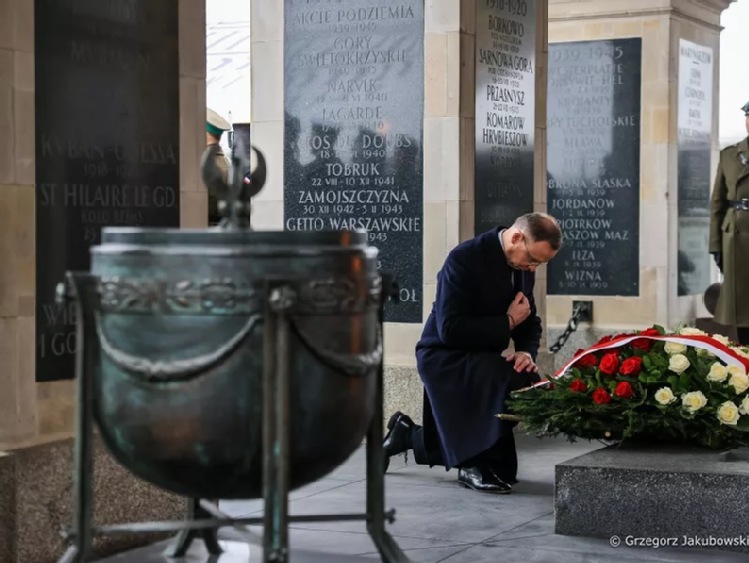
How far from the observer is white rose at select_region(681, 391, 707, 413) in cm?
612

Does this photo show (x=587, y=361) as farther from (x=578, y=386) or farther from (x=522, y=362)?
(x=522, y=362)

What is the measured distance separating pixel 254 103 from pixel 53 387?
4.01 meters

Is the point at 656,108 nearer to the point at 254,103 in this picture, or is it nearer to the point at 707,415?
the point at 254,103

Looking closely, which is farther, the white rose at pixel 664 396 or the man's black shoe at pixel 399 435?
the man's black shoe at pixel 399 435

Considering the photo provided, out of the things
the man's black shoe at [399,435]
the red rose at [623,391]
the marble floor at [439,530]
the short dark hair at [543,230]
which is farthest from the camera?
the man's black shoe at [399,435]

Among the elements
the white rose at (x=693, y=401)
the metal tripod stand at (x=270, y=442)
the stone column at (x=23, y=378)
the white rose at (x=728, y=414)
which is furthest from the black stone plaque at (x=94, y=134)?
the white rose at (x=728, y=414)

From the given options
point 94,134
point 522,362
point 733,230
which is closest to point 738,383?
point 522,362

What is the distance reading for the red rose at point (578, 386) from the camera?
250 inches

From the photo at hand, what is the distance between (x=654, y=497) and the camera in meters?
5.82

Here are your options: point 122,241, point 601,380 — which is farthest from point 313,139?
point 122,241

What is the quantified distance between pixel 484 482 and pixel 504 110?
114 inches

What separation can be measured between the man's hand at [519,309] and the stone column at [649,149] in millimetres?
4865

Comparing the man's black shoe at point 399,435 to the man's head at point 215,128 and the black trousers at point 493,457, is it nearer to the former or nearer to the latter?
the black trousers at point 493,457

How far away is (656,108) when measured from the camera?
481 inches
